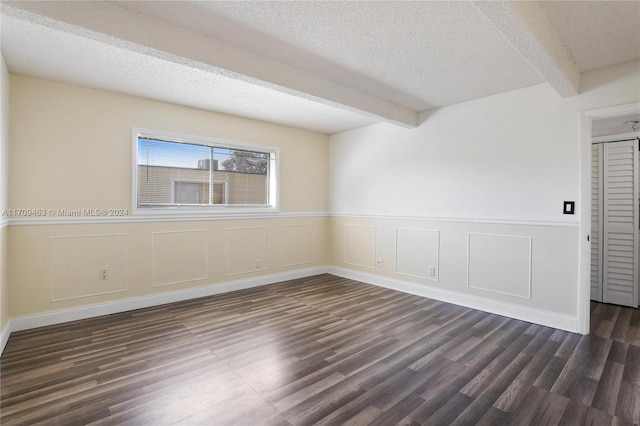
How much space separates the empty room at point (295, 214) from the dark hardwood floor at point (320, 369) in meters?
0.02

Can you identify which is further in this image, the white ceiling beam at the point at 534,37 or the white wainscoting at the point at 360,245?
the white wainscoting at the point at 360,245

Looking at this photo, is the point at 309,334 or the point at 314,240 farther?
the point at 314,240

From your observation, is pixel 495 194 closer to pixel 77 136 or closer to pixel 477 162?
pixel 477 162

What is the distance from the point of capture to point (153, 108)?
3893mm

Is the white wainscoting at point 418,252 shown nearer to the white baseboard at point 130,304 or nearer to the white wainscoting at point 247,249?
the white baseboard at point 130,304

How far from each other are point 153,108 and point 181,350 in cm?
288

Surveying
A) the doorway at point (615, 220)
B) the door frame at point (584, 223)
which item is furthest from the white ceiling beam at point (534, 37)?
the doorway at point (615, 220)

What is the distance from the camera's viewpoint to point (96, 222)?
3541 mm

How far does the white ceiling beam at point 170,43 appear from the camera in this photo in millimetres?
1868

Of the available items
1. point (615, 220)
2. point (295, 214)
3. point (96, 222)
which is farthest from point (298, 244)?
point (615, 220)

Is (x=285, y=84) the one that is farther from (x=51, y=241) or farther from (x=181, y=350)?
(x=51, y=241)

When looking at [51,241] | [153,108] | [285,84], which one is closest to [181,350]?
[51,241]

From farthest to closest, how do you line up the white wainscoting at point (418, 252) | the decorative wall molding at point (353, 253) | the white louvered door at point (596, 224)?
1. the decorative wall molding at point (353, 253)
2. the white wainscoting at point (418, 252)
3. the white louvered door at point (596, 224)

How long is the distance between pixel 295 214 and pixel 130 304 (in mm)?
2695
